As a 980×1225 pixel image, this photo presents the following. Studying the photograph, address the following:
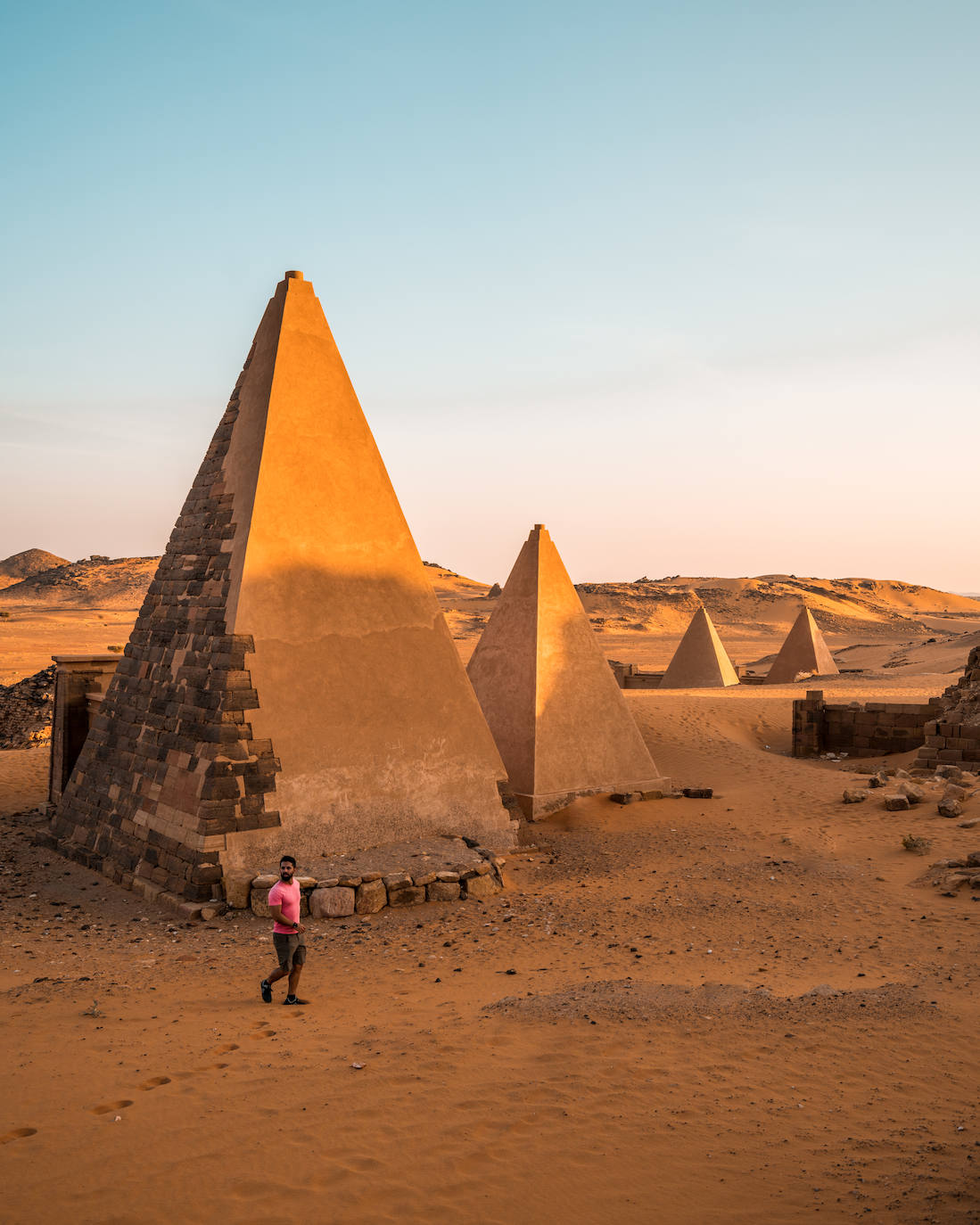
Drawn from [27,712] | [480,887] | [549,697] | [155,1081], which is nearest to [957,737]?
[549,697]

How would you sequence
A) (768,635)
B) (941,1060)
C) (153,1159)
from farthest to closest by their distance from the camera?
(768,635)
(941,1060)
(153,1159)

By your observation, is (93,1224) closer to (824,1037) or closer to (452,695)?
(824,1037)

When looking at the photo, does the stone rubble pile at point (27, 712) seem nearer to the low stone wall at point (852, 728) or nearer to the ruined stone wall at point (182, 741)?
the ruined stone wall at point (182, 741)

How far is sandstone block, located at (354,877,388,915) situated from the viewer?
853 centimetres

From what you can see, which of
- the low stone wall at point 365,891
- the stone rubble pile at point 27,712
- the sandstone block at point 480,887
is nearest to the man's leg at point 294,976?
the low stone wall at point 365,891

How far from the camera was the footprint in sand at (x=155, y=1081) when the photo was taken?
16.9 ft

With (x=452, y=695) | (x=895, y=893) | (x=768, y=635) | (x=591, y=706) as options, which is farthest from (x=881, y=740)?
(x=768, y=635)

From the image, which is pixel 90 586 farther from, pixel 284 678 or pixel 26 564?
pixel 284 678

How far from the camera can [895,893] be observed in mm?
9078

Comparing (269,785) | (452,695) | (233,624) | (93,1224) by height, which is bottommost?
(93,1224)

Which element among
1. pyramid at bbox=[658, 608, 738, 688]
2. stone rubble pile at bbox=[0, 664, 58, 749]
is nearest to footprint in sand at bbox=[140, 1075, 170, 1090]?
stone rubble pile at bbox=[0, 664, 58, 749]

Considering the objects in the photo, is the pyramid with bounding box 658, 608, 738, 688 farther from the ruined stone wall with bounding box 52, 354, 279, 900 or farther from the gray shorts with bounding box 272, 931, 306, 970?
the gray shorts with bounding box 272, 931, 306, 970

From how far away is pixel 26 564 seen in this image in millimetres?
104250

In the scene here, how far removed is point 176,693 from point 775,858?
6728 millimetres
